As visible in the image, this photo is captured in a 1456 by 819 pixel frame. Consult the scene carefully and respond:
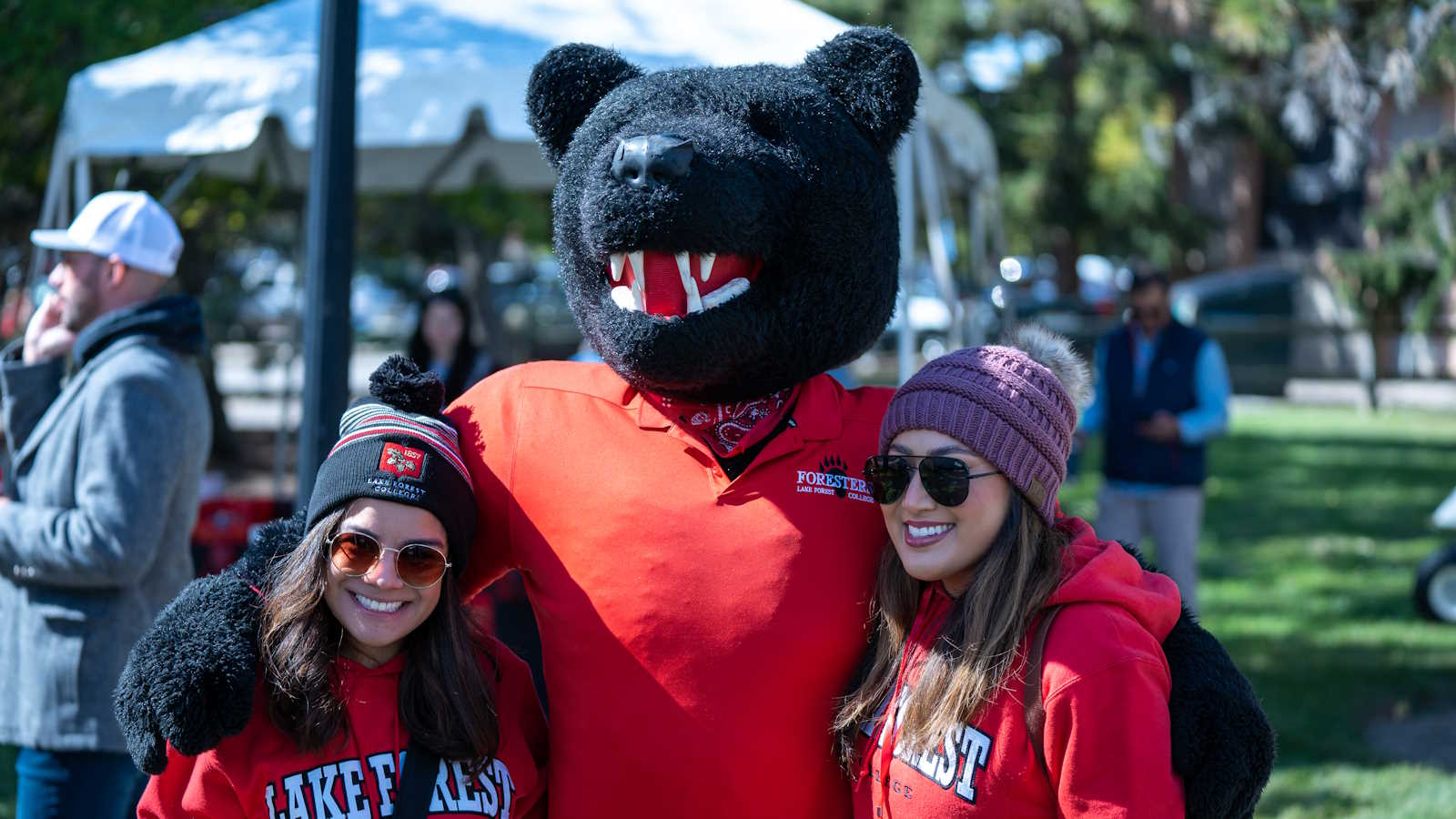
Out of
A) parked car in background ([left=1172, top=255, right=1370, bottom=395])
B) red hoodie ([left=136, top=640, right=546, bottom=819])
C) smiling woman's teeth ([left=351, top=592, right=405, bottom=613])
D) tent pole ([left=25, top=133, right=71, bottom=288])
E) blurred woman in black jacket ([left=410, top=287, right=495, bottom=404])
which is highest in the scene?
smiling woman's teeth ([left=351, top=592, right=405, bottom=613])

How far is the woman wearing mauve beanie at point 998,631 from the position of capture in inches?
79.6

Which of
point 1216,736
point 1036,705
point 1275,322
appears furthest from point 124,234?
point 1275,322

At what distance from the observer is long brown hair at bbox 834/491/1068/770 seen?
2.11m

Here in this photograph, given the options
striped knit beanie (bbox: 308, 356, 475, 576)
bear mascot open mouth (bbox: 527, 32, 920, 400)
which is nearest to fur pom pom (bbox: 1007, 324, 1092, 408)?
bear mascot open mouth (bbox: 527, 32, 920, 400)

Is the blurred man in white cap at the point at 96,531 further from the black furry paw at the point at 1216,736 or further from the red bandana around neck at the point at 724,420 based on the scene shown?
the black furry paw at the point at 1216,736

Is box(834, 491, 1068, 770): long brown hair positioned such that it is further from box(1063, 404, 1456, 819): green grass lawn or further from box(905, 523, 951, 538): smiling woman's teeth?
box(1063, 404, 1456, 819): green grass lawn

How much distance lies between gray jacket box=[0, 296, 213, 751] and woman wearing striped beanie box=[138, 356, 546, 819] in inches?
34.4

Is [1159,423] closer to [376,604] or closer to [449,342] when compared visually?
[449,342]

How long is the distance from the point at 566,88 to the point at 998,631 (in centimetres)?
124

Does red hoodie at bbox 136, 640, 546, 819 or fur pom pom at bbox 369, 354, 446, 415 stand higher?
fur pom pom at bbox 369, 354, 446, 415

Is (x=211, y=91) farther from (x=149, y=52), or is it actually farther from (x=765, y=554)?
(x=765, y=554)

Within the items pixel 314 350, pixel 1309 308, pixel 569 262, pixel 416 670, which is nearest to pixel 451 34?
pixel 314 350

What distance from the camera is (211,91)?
Answer: 224 inches

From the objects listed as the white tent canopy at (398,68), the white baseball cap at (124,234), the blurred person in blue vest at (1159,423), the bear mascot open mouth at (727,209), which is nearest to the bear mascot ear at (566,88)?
the bear mascot open mouth at (727,209)
